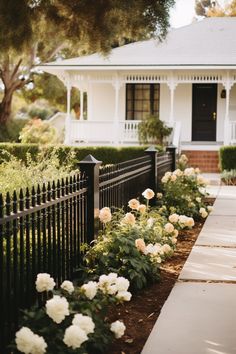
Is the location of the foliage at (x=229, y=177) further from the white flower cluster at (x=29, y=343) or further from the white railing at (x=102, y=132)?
the white flower cluster at (x=29, y=343)

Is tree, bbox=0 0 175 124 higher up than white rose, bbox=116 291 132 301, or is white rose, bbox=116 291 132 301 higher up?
tree, bbox=0 0 175 124

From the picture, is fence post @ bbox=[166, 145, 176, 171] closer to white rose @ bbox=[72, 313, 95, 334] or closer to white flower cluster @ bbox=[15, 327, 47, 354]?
white rose @ bbox=[72, 313, 95, 334]

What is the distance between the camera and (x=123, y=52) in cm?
2623

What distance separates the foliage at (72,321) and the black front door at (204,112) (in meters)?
21.3

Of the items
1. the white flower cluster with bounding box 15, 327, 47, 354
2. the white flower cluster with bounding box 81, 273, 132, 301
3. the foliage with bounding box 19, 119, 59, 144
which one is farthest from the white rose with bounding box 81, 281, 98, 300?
the foliage with bounding box 19, 119, 59, 144

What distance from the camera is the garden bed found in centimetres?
458

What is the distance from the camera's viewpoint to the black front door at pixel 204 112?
84.3 ft

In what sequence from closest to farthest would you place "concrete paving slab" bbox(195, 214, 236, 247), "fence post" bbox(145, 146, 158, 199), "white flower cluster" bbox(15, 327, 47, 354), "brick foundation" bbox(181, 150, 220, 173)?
"white flower cluster" bbox(15, 327, 47, 354) → "concrete paving slab" bbox(195, 214, 236, 247) → "fence post" bbox(145, 146, 158, 199) → "brick foundation" bbox(181, 150, 220, 173)

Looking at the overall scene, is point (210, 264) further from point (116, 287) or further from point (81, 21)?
point (81, 21)

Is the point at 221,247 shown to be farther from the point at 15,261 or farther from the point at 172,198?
the point at 15,261

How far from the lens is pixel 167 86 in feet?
86.1

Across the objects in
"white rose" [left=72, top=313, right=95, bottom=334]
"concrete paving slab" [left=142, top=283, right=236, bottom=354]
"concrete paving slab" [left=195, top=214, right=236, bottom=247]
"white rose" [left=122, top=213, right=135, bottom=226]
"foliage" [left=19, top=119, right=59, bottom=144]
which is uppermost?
"foliage" [left=19, top=119, right=59, bottom=144]

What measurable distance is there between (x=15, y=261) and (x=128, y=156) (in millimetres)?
15877

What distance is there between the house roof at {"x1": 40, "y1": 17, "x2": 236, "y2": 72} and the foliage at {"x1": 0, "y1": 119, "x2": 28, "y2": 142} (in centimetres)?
1061
